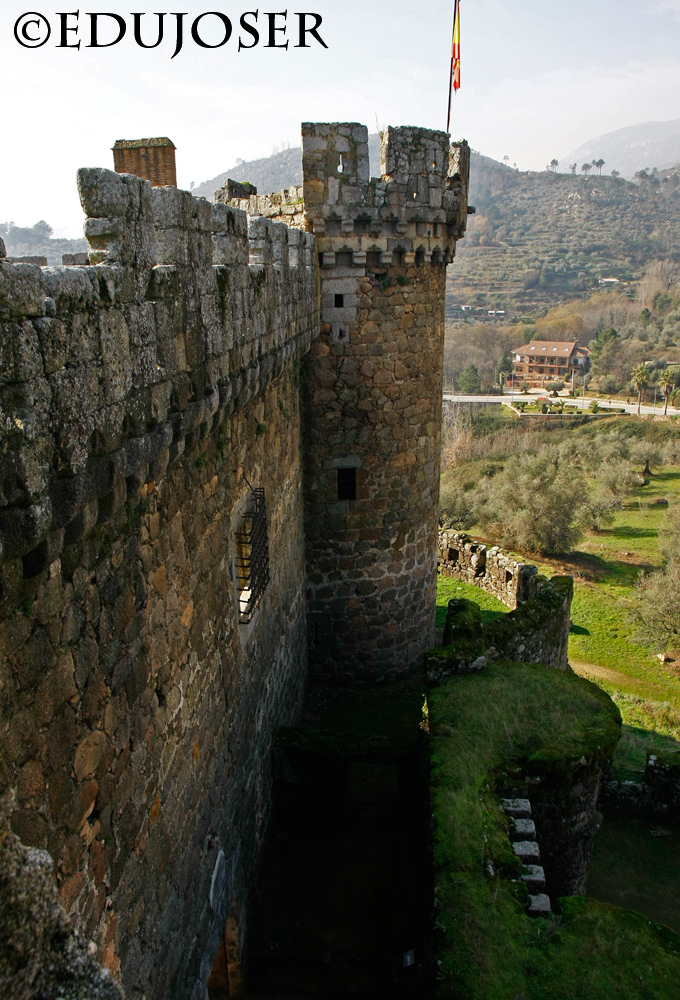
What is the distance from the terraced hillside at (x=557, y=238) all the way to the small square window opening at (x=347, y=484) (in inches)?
3065

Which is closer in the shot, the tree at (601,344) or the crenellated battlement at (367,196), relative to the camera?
the crenellated battlement at (367,196)

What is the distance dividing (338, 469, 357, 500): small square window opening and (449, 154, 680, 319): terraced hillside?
77.8m

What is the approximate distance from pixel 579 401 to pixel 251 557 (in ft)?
180

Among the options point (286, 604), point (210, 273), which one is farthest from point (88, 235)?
point (286, 604)

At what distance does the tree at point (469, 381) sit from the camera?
193 feet

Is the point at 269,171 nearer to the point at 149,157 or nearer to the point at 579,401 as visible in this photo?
the point at 579,401

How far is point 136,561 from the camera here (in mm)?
3600

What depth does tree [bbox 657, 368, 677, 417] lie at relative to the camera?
5103cm

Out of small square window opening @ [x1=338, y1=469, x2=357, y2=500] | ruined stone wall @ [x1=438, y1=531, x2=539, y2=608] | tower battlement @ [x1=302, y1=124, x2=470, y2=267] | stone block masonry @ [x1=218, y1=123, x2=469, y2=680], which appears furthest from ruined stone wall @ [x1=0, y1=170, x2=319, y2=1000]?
ruined stone wall @ [x1=438, y1=531, x2=539, y2=608]

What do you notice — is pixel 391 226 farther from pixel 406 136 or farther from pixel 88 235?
pixel 88 235

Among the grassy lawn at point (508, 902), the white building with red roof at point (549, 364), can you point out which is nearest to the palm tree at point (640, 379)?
the white building with red roof at point (549, 364)

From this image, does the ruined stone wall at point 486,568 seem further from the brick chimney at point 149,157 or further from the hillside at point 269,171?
the hillside at point 269,171

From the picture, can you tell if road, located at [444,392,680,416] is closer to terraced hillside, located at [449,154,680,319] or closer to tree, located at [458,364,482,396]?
tree, located at [458,364,482,396]

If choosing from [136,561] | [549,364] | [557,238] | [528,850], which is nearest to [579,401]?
[549,364]
